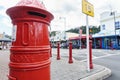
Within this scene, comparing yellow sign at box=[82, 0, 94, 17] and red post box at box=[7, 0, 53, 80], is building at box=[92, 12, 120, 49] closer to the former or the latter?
yellow sign at box=[82, 0, 94, 17]

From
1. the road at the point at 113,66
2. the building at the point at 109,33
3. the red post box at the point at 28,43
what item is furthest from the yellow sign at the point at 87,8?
the building at the point at 109,33

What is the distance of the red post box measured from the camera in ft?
7.88

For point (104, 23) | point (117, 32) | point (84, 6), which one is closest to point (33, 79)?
point (84, 6)

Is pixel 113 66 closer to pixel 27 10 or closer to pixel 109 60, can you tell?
pixel 109 60

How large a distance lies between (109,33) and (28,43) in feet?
96.5

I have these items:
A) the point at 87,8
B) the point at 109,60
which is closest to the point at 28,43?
the point at 87,8

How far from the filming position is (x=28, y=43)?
2453mm

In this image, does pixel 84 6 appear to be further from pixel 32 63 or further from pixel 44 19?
pixel 32 63

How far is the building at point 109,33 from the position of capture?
28.7 metres

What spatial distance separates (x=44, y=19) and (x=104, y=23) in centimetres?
3351

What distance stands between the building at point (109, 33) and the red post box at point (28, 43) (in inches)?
1037

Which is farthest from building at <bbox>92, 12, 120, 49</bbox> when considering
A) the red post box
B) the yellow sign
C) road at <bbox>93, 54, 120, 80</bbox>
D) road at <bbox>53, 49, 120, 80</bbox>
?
the red post box

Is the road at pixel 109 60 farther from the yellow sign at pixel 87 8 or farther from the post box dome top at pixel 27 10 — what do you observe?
the post box dome top at pixel 27 10

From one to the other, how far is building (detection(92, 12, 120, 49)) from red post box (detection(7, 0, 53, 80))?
26.3m
